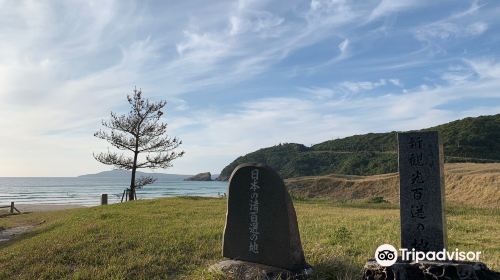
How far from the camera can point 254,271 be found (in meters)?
6.95

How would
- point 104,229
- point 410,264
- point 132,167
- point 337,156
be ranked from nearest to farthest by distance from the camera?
point 410,264 < point 104,229 < point 132,167 < point 337,156

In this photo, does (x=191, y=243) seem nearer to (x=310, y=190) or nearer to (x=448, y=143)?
(x=310, y=190)

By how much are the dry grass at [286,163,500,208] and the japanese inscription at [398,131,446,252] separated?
1870cm

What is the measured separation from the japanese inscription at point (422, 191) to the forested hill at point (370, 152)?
140 ft

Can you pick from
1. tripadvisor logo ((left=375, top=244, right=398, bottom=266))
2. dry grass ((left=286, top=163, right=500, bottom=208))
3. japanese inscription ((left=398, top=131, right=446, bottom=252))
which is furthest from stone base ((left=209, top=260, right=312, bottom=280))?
dry grass ((left=286, top=163, right=500, bottom=208))

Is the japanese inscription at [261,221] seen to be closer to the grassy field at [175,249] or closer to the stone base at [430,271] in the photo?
the grassy field at [175,249]

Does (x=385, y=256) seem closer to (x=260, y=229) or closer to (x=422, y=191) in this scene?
(x=422, y=191)

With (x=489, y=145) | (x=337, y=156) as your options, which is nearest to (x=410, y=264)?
(x=489, y=145)

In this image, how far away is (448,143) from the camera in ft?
168

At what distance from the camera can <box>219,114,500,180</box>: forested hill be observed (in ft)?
161

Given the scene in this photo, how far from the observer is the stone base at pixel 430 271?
520 cm

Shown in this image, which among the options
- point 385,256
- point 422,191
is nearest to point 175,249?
point 385,256

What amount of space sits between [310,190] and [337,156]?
3336 centimetres

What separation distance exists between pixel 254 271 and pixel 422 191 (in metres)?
2.75
